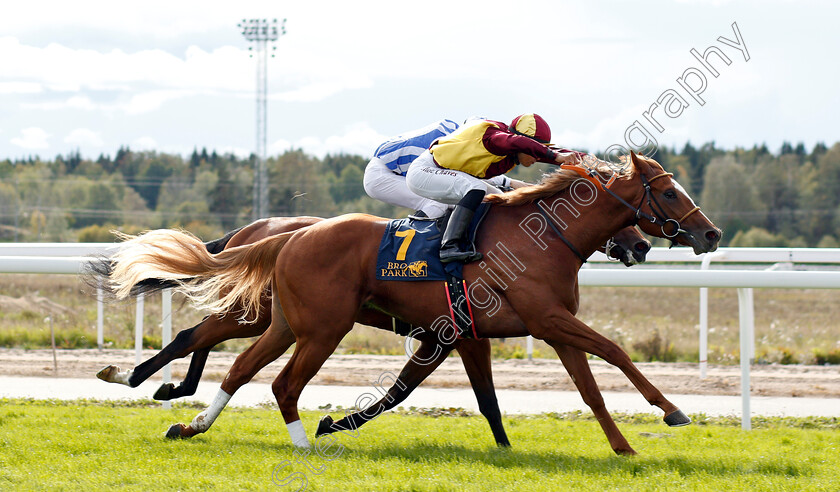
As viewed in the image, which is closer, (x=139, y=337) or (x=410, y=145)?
(x=410, y=145)

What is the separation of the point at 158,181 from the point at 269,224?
65.1 m

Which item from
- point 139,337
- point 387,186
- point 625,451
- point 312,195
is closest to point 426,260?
point 387,186

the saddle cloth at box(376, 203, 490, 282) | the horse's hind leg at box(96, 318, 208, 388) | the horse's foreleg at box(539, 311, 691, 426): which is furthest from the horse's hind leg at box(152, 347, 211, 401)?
the horse's foreleg at box(539, 311, 691, 426)

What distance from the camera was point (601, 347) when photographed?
4.27 meters

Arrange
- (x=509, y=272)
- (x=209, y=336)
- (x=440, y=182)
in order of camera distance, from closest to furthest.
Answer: (x=509, y=272) → (x=440, y=182) → (x=209, y=336)

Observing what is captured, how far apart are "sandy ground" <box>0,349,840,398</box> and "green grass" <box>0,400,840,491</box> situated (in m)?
1.19

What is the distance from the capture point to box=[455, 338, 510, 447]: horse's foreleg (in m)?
4.82

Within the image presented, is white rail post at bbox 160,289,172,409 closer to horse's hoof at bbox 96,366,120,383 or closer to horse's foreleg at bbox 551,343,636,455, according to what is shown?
horse's hoof at bbox 96,366,120,383

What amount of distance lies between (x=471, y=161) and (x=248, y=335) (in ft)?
5.95

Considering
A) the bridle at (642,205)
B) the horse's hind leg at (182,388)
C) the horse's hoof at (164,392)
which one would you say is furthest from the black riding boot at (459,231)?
the horse's hoof at (164,392)

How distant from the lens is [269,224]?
18.7 feet

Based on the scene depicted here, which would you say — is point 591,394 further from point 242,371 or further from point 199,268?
point 199,268

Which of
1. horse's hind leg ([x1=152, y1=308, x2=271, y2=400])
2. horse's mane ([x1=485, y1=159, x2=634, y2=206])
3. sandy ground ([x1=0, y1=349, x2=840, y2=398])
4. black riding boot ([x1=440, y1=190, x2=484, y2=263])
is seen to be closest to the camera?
black riding boot ([x1=440, y1=190, x2=484, y2=263])

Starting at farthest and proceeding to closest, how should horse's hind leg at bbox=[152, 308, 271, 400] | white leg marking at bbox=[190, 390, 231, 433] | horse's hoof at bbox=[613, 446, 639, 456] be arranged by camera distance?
horse's hind leg at bbox=[152, 308, 271, 400], white leg marking at bbox=[190, 390, 231, 433], horse's hoof at bbox=[613, 446, 639, 456]
